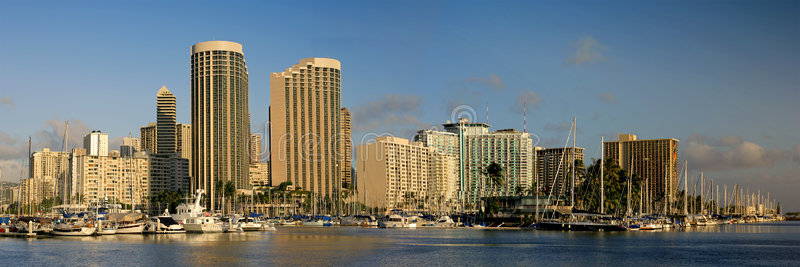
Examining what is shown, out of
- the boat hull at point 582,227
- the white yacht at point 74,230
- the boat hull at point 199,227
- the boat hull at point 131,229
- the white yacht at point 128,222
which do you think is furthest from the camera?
the boat hull at point 582,227

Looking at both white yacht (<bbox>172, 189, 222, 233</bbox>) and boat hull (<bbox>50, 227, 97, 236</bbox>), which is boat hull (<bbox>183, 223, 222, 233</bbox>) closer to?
white yacht (<bbox>172, 189, 222, 233</bbox>)

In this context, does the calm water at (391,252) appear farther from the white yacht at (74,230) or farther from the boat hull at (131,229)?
the boat hull at (131,229)

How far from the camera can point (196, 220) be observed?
14912 cm

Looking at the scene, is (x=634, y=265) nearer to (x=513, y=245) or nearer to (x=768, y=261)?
(x=768, y=261)

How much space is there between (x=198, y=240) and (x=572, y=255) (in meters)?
59.9

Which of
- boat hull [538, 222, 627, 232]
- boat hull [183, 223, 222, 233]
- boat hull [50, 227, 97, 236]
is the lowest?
boat hull [538, 222, 627, 232]

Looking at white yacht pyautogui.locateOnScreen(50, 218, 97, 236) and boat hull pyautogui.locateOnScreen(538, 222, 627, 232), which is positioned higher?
white yacht pyautogui.locateOnScreen(50, 218, 97, 236)

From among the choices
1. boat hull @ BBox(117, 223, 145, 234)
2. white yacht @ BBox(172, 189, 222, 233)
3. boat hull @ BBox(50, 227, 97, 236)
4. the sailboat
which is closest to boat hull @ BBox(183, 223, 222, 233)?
white yacht @ BBox(172, 189, 222, 233)

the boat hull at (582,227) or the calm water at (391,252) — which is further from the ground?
the calm water at (391,252)

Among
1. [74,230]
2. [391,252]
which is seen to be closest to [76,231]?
[74,230]

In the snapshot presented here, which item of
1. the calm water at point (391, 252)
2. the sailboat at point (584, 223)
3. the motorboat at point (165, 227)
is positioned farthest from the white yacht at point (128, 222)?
the sailboat at point (584, 223)

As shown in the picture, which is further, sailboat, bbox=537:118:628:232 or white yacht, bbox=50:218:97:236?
sailboat, bbox=537:118:628:232

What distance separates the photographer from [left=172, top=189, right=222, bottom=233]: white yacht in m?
148

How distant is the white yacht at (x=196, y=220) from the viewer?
487 ft
